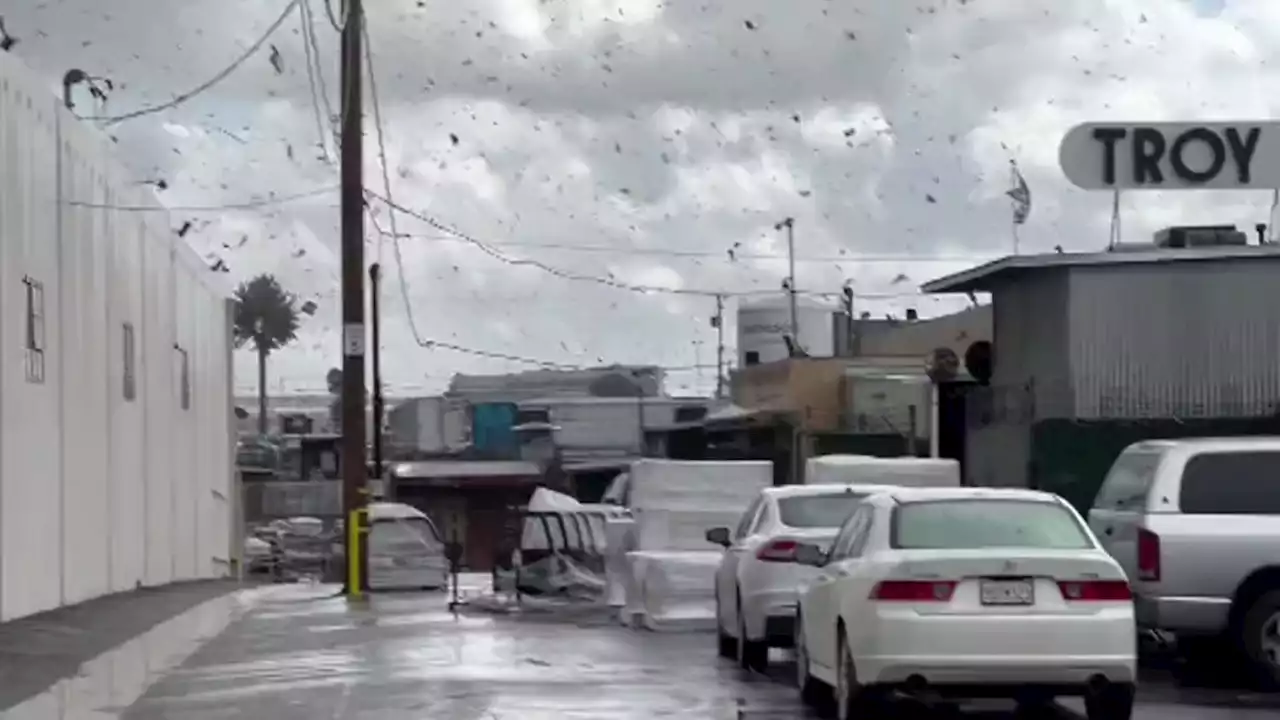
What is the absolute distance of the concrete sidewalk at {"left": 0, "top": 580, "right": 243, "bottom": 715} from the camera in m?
16.3

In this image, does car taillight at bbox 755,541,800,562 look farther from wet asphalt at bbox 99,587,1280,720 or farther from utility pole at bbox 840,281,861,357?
utility pole at bbox 840,281,861,357

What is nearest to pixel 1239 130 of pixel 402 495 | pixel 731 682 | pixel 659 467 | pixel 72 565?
pixel 659 467

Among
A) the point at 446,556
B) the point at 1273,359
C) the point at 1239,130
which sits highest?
the point at 1239,130

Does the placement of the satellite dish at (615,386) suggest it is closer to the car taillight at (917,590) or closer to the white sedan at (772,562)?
the white sedan at (772,562)

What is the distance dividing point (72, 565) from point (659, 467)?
7101 mm

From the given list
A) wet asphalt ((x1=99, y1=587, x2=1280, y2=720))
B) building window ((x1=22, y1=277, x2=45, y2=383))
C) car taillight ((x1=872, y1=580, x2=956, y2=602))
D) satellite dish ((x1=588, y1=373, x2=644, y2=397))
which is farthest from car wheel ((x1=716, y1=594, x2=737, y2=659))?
satellite dish ((x1=588, y1=373, x2=644, y2=397))

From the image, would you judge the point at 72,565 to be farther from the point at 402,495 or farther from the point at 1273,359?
the point at 402,495

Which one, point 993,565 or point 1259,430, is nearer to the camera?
point 993,565

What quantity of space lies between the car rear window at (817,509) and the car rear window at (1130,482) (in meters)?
2.11

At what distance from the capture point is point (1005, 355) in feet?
92.0

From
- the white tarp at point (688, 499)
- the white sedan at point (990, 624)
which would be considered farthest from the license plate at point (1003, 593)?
the white tarp at point (688, 499)

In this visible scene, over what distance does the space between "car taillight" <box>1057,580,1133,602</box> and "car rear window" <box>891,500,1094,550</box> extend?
461 millimetres

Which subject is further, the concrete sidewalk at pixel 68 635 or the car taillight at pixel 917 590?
the concrete sidewalk at pixel 68 635

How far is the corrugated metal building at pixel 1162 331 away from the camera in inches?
977
